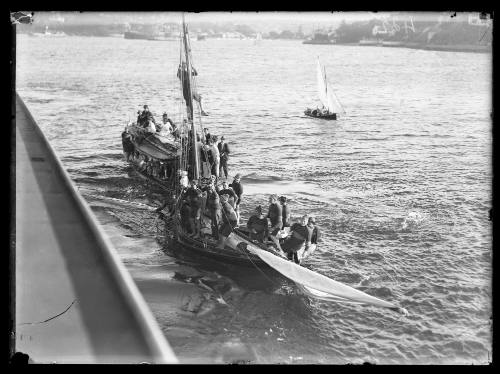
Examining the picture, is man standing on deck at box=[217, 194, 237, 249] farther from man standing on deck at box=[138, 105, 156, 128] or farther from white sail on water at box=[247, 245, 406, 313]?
man standing on deck at box=[138, 105, 156, 128]

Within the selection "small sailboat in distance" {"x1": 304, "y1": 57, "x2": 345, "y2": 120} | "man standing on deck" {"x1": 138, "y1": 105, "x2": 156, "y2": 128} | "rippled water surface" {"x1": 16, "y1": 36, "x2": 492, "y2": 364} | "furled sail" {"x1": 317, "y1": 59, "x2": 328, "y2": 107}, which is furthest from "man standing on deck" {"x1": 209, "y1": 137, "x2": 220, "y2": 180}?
"small sailboat in distance" {"x1": 304, "y1": 57, "x2": 345, "y2": 120}

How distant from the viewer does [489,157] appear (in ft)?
24.7

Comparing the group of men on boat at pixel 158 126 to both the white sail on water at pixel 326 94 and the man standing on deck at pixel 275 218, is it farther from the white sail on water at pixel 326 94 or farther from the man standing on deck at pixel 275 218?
the man standing on deck at pixel 275 218

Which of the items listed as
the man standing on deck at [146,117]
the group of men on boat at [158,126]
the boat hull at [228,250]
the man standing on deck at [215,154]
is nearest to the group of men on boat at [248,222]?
the boat hull at [228,250]

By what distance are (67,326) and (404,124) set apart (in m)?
15.2

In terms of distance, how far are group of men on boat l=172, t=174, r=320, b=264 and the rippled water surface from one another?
2.36ft

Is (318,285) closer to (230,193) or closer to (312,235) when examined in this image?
Result: (312,235)

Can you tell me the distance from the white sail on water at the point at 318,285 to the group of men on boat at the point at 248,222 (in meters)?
0.35

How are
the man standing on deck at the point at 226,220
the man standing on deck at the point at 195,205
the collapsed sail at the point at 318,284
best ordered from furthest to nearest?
the man standing on deck at the point at 195,205 → the man standing on deck at the point at 226,220 → the collapsed sail at the point at 318,284

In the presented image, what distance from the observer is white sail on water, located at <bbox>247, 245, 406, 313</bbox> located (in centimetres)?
949

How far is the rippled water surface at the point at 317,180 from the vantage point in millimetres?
9031

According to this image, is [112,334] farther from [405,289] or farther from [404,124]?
[404,124]

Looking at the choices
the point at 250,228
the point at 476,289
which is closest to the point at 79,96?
the point at 250,228

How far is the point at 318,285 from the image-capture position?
974 centimetres
